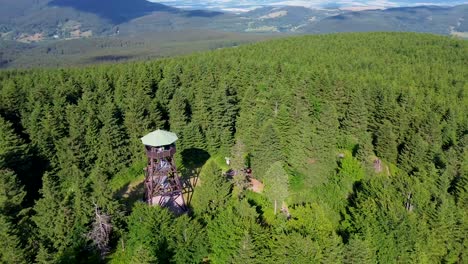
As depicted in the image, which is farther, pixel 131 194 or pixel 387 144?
pixel 387 144

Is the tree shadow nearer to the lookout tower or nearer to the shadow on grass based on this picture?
the lookout tower

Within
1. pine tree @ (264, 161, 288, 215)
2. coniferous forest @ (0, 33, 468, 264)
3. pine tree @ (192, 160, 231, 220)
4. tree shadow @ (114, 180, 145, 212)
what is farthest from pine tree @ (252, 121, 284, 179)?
tree shadow @ (114, 180, 145, 212)

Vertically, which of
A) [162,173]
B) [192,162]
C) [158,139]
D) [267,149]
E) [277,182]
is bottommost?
[192,162]

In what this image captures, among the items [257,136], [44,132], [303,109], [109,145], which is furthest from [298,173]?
[44,132]

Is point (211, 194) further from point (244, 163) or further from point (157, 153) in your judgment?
point (244, 163)

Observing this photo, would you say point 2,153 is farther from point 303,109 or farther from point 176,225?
point 303,109

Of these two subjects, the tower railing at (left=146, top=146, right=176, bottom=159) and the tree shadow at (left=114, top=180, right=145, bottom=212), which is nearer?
the tower railing at (left=146, top=146, right=176, bottom=159)

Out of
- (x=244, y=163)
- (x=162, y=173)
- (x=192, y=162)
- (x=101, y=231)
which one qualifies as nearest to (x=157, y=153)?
(x=162, y=173)

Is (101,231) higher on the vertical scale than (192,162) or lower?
higher
